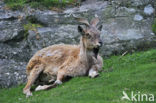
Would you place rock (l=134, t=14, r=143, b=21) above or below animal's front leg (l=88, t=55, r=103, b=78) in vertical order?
above

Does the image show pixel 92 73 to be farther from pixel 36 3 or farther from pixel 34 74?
pixel 36 3

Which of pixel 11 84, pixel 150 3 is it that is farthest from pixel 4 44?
pixel 150 3

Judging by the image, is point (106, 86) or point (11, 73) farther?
point (11, 73)

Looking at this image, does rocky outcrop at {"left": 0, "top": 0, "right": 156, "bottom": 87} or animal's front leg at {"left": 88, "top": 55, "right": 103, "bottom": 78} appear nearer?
animal's front leg at {"left": 88, "top": 55, "right": 103, "bottom": 78}

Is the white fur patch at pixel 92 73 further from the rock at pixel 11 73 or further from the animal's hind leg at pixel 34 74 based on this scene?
the rock at pixel 11 73

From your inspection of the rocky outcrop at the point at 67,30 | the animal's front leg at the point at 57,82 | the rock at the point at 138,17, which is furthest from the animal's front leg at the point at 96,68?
the rock at the point at 138,17

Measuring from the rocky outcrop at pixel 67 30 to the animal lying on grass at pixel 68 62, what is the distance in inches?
50.6

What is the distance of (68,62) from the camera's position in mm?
12961

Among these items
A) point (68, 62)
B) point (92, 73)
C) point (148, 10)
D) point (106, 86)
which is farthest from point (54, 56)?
point (148, 10)

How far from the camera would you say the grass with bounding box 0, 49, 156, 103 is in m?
9.43

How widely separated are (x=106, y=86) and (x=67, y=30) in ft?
23.7

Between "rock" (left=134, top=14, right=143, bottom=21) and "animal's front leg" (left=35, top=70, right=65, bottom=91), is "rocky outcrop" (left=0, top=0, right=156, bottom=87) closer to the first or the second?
"rock" (left=134, top=14, right=143, bottom=21)

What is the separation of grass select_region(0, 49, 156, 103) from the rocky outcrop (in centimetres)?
207

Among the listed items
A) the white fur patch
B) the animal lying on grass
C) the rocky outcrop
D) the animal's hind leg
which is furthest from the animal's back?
the rocky outcrop
